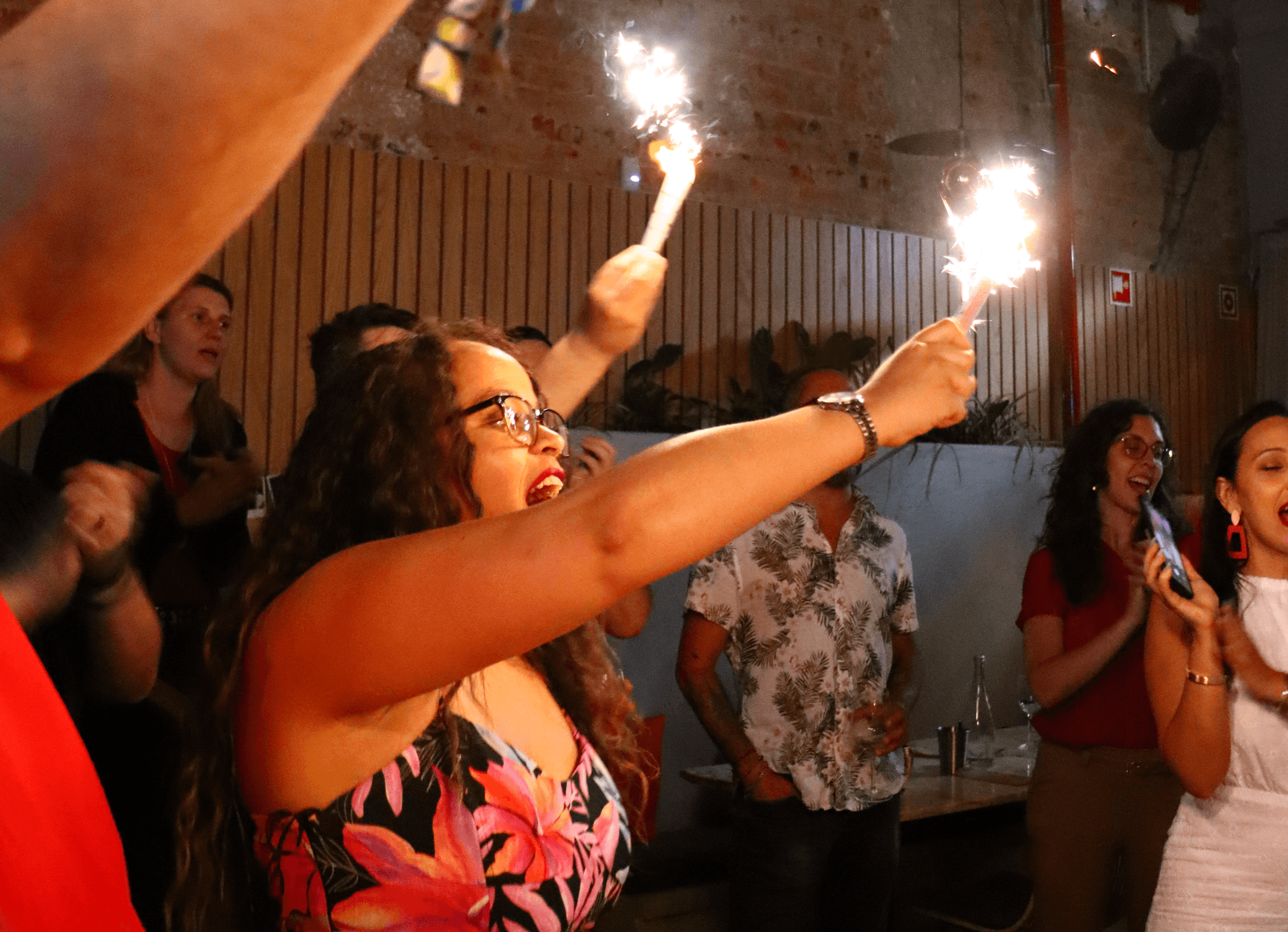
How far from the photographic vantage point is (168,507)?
2406mm

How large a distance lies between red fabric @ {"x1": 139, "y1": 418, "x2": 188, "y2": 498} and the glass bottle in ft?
10.0

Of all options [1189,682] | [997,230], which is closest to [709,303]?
[1189,682]

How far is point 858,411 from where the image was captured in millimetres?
1107

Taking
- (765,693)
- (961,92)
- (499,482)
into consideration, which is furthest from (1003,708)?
(499,482)

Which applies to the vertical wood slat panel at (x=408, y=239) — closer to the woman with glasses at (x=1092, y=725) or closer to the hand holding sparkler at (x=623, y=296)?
the woman with glasses at (x=1092, y=725)

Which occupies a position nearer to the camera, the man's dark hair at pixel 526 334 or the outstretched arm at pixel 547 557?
the outstretched arm at pixel 547 557

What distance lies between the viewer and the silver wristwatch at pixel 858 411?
3.60 feet

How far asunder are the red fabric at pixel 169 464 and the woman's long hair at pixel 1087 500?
104 inches

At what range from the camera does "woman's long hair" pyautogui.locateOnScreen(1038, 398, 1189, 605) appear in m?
3.39

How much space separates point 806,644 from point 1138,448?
1.44 metres

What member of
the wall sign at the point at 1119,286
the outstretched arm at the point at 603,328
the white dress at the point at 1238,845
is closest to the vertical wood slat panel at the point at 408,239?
the outstretched arm at the point at 603,328

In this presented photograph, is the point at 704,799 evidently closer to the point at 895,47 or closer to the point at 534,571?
the point at 534,571

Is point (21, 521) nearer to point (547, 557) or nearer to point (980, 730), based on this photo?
point (547, 557)

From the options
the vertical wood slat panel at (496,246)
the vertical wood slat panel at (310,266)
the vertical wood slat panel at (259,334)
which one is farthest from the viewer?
the vertical wood slat panel at (496,246)
